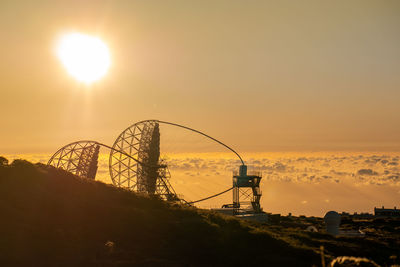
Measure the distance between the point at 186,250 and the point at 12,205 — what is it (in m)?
17.0

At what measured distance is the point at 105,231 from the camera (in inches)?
1475

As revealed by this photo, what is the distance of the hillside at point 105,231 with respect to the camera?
3184 cm

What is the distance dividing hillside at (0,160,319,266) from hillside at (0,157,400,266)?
7 cm

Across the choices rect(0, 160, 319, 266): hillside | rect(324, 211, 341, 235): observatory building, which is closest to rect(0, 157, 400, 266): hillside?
rect(0, 160, 319, 266): hillside

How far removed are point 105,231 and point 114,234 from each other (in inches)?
36.5

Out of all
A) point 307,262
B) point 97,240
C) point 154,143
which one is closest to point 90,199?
point 97,240

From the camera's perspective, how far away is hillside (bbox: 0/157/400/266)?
1257 inches

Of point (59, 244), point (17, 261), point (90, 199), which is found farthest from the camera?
point (90, 199)

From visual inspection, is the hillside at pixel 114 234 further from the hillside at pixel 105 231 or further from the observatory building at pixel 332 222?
the observatory building at pixel 332 222

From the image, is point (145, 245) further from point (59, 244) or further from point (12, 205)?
point (12, 205)

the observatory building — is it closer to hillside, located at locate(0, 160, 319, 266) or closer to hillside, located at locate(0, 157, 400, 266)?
hillside, located at locate(0, 157, 400, 266)

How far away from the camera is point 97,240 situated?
116ft

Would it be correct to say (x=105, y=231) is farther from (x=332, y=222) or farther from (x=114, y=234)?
(x=332, y=222)

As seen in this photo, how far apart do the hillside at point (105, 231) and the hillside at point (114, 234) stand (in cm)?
7
